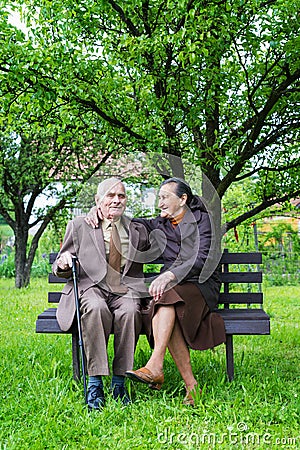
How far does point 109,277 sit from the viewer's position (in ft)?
13.1

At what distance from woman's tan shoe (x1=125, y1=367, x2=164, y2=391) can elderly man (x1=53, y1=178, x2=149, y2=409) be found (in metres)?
0.18

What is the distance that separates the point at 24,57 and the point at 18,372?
2.13 metres

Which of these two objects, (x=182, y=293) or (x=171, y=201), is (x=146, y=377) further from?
(x=171, y=201)

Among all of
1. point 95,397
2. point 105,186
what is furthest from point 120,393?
point 105,186

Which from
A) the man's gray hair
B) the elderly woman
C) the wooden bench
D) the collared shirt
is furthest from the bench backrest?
the man's gray hair

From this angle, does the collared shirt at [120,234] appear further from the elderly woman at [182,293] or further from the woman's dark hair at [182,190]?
the woman's dark hair at [182,190]

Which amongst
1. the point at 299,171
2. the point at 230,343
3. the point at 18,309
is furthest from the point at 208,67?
the point at 18,309

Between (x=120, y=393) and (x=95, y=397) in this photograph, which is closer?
(x=95, y=397)

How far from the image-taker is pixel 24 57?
13.5ft

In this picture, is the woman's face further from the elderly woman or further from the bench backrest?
the bench backrest

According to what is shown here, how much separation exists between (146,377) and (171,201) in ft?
3.80
